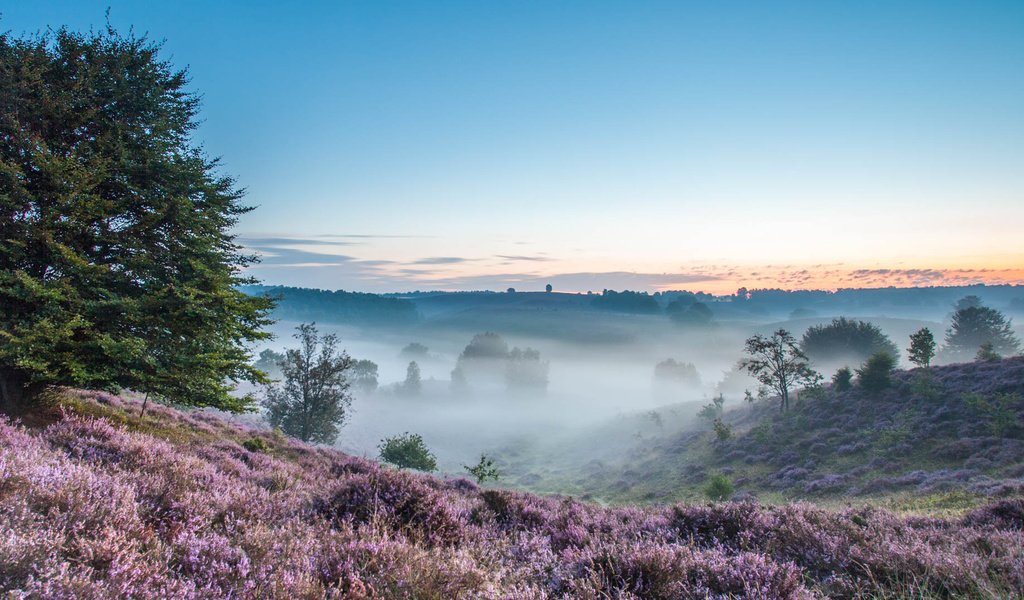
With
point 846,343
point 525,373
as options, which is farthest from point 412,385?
point 846,343

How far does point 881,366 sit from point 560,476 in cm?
3269

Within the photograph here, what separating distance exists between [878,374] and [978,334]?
56448 millimetres

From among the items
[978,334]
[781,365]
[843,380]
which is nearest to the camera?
[843,380]

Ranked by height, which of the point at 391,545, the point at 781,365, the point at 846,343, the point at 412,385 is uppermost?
the point at 391,545

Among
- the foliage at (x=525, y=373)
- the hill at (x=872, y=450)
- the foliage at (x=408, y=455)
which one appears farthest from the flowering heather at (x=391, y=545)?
the foliage at (x=525, y=373)

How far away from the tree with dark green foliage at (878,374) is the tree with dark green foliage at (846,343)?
125ft

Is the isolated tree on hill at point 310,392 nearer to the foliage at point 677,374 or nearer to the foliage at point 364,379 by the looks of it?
the foliage at point 364,379

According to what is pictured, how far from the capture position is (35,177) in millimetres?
8969

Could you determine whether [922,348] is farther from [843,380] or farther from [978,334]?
[978,334]

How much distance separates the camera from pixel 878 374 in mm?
34219

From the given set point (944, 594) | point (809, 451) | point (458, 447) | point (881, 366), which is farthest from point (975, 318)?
point (944, 594)

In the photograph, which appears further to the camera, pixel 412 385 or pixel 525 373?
pixel 525 373

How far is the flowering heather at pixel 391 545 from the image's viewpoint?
2922 millimetres

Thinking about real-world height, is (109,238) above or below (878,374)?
above
